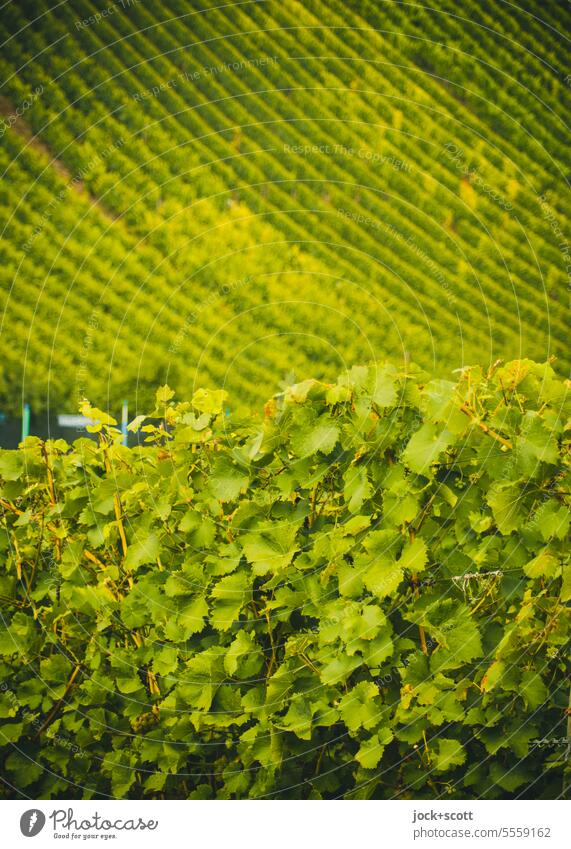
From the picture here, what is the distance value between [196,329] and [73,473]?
5.65 m

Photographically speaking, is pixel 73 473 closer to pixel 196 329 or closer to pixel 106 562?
pixel 106 562

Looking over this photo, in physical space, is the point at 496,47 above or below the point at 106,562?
above

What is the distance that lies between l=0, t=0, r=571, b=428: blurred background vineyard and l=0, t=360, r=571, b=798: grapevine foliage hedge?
482 cm

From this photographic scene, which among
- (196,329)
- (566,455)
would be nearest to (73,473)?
(566,455)

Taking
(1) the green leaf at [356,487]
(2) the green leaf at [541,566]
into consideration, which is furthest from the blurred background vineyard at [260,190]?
(2) the green leaf at [541,566]

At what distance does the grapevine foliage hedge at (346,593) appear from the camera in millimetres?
1509

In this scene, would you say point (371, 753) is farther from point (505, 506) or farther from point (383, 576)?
point (505, 506)

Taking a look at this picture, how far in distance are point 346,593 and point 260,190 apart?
723cm

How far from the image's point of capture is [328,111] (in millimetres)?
8391

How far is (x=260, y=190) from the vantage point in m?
8.31

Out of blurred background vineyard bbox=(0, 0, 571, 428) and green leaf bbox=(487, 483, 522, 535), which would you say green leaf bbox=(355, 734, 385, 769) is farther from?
blurred background vineyard bbox=(0, 0, 571, 428)

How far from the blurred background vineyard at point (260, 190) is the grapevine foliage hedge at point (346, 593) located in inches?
190

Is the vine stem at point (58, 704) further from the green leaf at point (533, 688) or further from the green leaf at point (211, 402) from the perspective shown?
the green leaf at point (533, 688)

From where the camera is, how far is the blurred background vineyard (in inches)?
280
